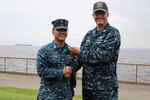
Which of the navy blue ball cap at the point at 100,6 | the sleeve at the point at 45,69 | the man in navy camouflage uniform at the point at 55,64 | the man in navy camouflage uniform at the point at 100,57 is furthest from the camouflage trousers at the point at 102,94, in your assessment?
the navy blue ball cap at the point at 100,6

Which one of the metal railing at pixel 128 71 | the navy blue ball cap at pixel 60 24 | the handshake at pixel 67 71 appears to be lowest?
the metal railing at pixel 128 71

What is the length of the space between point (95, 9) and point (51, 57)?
27.9 inches

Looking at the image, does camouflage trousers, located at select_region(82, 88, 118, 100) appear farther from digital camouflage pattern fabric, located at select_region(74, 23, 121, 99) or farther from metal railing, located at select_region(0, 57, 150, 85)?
metal railing, located at select_region(0, 57, 150, 85)

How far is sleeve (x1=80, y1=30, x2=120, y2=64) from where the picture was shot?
451 cm

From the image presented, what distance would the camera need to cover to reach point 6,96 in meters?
10.1

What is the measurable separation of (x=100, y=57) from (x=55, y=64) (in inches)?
20.3

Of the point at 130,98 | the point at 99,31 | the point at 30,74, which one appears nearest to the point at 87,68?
the point at 99,31

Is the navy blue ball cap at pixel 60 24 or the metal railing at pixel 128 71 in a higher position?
the navy blue ball cap at pixel 60 24

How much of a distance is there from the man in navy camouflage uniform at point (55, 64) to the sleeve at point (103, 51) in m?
0.24

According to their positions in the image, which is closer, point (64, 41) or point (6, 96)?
point (64, 41)

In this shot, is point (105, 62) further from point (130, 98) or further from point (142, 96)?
point (142, 96)

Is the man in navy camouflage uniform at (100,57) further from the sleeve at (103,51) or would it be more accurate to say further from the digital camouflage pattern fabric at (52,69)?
A: the digital camouflage pattern fabric at (52,69)

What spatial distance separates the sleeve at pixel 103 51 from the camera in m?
4.51

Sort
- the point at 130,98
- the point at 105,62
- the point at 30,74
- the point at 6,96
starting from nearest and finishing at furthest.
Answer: the point at 105,62, the point at 6,96, the point at 130,98, the point at 30,74
